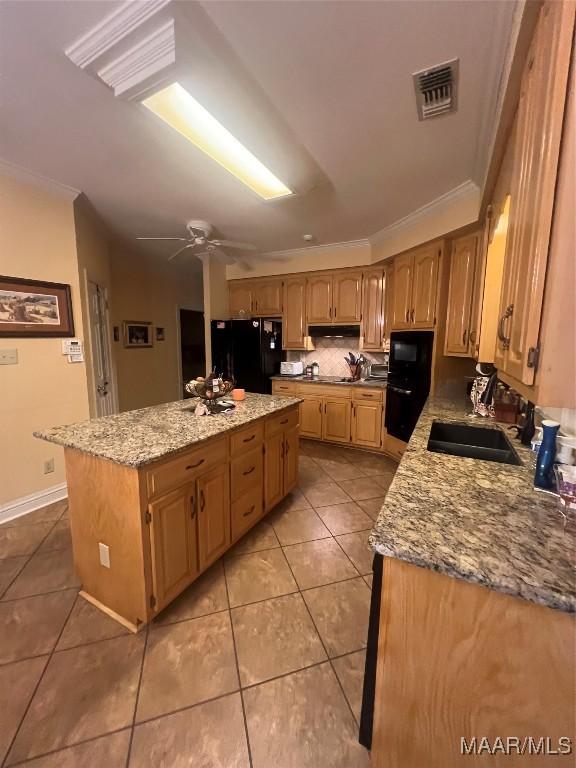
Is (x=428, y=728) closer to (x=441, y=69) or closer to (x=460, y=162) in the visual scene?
(x=441, y=69)

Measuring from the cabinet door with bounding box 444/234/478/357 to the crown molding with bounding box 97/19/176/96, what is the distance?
247cm

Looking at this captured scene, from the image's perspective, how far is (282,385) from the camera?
4.24 metres

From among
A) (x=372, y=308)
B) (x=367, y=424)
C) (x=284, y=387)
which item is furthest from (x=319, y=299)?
(x=367, y=424)

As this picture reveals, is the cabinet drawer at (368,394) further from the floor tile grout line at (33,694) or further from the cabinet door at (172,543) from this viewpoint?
the floor tile grout line at (33,694)

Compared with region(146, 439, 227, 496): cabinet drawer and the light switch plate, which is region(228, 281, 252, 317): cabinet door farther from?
region(146, 439, 227, 496): cabinet drawer

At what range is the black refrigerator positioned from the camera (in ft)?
13.7

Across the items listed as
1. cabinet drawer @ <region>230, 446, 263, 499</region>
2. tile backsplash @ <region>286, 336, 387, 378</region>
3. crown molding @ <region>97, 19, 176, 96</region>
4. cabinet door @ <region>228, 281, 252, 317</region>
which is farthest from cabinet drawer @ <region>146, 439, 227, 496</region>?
cabinet door @ <region>228, 281, 252, 317</region>

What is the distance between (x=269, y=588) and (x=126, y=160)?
297cm

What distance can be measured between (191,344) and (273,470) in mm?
4467

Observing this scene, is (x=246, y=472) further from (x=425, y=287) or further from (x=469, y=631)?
(x=425, y=287)

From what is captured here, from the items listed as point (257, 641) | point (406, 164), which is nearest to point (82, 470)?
point (257, 641)

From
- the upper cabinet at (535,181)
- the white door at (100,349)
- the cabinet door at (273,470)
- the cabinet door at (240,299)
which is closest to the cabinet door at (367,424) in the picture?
the cabinet door at (273,470)

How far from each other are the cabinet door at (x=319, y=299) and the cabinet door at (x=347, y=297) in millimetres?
72

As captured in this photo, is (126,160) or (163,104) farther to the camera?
(126,160)
